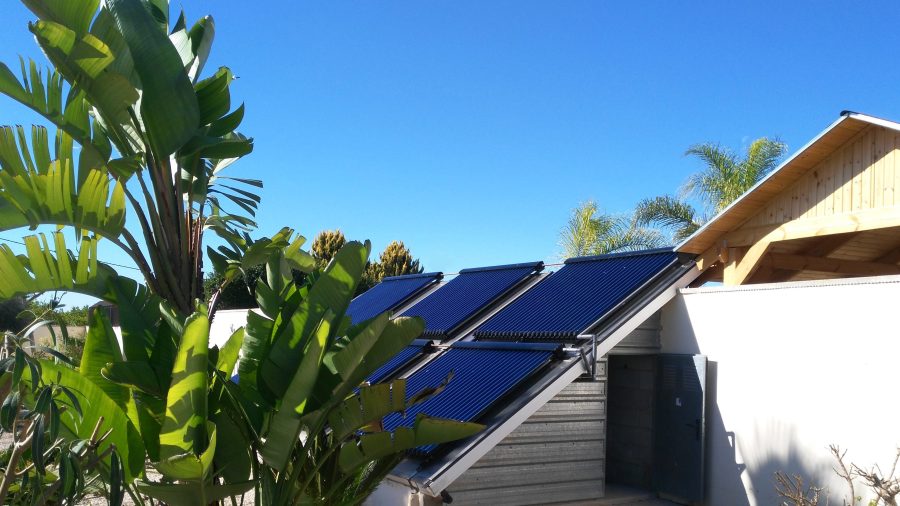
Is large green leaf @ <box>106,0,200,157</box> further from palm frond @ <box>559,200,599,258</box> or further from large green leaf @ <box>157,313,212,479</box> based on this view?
palm frond @ <box>559,200,599,258</box>

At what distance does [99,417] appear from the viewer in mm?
5418

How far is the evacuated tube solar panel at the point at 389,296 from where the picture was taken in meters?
11.9

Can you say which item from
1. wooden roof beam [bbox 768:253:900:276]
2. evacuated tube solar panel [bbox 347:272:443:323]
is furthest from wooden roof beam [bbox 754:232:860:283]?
evacuated tube solar panel [bbox 347:272:443:323]

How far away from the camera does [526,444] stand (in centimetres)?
862

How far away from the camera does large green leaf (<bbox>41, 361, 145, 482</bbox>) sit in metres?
5.37

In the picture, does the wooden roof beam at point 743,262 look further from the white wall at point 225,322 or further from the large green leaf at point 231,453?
the white wall at point 225,322

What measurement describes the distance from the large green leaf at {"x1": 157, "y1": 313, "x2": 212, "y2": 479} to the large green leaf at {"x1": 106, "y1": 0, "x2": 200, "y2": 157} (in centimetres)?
171

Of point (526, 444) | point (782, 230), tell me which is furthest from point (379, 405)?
point (782, 230)

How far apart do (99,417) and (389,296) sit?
7365 millimetres

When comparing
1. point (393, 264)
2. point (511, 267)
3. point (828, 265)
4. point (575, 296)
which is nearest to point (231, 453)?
point (575, 296)

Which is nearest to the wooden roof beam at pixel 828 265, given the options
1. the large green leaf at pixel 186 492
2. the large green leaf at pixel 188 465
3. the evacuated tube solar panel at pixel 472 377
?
the evacuated tube solar panel at pixel 472 377

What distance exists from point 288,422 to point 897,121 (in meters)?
6.88

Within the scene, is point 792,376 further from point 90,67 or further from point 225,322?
point 225,322

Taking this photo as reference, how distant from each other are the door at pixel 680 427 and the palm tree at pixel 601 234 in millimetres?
15761
